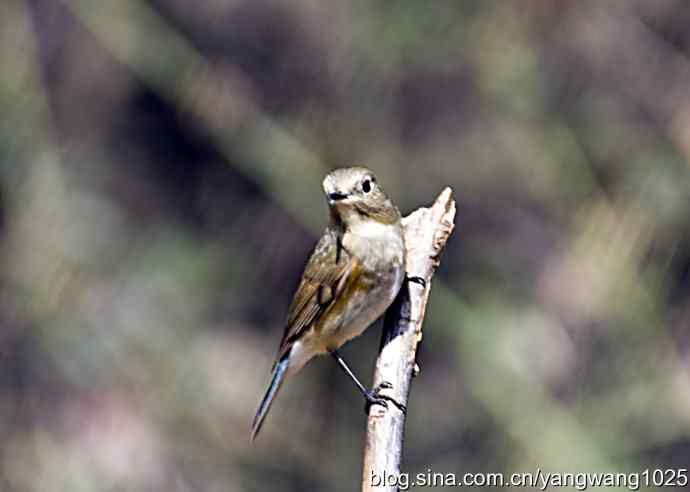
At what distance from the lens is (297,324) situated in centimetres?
396

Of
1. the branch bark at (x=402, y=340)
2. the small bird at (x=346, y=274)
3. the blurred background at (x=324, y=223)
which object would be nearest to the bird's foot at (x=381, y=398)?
the branch bark at (x=402, y=340)

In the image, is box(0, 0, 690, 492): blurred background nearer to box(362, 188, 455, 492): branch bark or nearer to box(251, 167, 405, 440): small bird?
box(251, 167, 405, 440): small bird

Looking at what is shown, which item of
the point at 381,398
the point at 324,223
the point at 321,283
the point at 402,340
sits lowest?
the point at 381,398

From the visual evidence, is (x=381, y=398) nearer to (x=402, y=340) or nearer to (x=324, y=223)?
(x=402, y=340)

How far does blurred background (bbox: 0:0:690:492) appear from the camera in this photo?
5.29 meters

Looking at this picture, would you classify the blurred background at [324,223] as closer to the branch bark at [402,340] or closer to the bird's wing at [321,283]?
the bird's wing at [321,283]

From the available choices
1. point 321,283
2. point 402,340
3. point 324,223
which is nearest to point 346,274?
point 321,283

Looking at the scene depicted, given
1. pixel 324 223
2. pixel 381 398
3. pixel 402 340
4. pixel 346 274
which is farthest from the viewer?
pixel 324 223

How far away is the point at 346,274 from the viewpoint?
3.92 meters

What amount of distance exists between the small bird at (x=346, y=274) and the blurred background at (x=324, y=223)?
139 cm

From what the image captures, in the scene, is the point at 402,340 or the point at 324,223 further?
the point at 324,223

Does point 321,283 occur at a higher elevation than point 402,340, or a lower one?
higher

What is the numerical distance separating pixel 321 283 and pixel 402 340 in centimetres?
59

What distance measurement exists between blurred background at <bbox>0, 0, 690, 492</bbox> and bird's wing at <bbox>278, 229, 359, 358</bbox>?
1.39 metres
